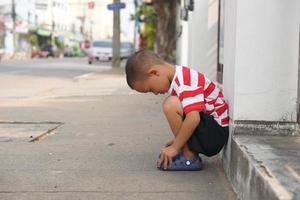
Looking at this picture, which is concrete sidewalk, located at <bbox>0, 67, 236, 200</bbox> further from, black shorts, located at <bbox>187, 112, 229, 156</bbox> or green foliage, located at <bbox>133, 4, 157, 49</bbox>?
green foliage, located at <bbox>133, 4, 157, 49</bbox>

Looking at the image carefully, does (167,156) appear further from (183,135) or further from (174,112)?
(174,112)

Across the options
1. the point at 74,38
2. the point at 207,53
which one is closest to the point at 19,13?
the point at 74,38

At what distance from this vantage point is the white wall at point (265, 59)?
421 centimetres

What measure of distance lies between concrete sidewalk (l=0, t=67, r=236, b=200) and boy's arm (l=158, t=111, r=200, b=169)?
0.52 feet

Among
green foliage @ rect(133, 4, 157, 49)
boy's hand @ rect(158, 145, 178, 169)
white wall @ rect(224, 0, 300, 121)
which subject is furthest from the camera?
green foliage @ rect(133, 4, 157, 49)

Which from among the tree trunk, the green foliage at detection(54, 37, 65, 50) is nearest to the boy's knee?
the tree trunk

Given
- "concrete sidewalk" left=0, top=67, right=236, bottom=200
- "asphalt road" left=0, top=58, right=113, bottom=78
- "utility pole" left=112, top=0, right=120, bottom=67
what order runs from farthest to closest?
"utility pole" left=112, top=0, right=120, bottom=67, "asphalt road" left=0, top=58, right=113, bottom=78, "concrete sidewalk" left=0, top=67, right=236, bottom=200

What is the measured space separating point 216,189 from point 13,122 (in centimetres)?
419

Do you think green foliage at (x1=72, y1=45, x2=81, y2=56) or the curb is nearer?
the curb

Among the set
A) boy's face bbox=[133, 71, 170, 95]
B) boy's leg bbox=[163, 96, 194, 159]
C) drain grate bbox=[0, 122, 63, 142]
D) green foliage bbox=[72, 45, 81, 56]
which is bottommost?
green foliage bbox=[72, 45, 81, 56]

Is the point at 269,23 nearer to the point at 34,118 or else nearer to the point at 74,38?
the point at 34,118

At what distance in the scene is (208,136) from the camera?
440 cm

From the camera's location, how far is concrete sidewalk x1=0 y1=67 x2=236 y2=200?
4.04m

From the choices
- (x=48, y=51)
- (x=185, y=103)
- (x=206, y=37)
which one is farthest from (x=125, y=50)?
(x=185, y=103)
